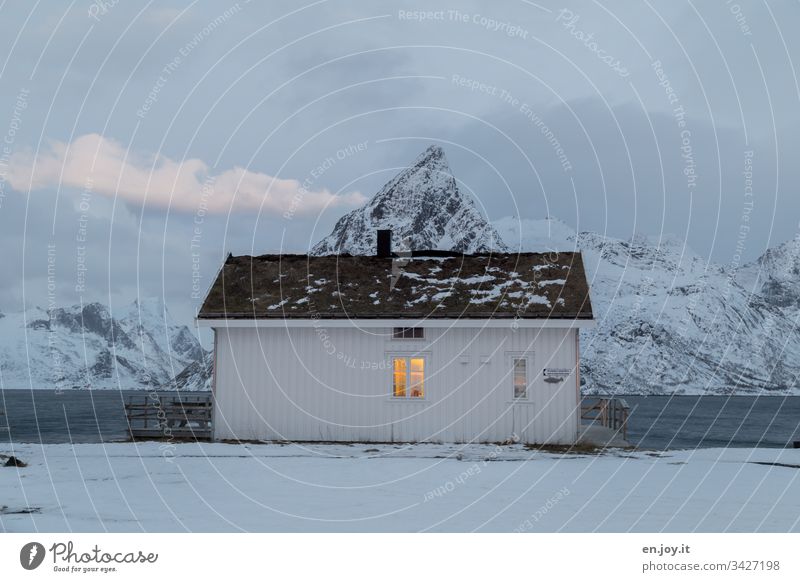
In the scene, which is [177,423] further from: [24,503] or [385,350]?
[24,503]

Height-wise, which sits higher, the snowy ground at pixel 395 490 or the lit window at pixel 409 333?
the lit window at pixel 409 333

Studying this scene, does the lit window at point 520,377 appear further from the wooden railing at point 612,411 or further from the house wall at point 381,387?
the wooden railing at point 612,411

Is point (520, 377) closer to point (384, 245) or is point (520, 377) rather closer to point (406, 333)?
point (406, 333)

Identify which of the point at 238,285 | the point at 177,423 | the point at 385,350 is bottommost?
the point at 177,423

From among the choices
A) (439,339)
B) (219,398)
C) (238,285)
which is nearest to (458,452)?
(439,339)

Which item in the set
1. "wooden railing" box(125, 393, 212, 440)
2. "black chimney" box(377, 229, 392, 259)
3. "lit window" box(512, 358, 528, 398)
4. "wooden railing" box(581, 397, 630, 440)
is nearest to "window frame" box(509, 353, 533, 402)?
"lit window" box(512, 358, 528, 398)

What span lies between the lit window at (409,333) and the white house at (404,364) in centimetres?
3

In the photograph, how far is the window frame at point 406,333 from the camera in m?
24.5

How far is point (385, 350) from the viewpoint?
80.1 ft

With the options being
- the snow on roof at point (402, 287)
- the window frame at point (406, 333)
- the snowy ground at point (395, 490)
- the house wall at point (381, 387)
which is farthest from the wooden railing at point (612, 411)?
the window frame at point (406, 333)

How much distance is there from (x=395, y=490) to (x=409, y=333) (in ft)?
34.3

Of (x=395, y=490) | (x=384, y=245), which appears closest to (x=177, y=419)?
(x=384, y=245)

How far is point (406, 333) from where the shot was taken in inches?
967
